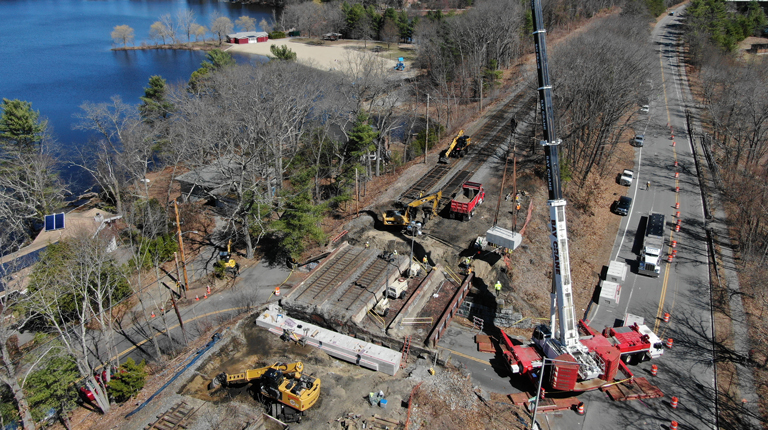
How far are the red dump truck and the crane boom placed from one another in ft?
53.4

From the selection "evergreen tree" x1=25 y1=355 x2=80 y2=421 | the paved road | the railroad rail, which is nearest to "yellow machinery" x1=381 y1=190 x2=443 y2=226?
the paved road

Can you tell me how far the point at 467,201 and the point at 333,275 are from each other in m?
14.4

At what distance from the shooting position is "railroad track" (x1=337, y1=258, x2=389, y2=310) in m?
32.9

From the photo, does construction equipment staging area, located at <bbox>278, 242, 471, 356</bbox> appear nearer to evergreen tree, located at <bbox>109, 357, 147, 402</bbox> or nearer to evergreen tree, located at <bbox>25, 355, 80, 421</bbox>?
evergreen tree, located at <bbox>109, 357, 147, 402</bbox>

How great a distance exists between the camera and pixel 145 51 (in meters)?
137

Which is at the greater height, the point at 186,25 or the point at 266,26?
the point at 186,25

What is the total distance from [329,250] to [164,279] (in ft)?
49.2

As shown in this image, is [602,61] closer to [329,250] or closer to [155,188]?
[329,250]

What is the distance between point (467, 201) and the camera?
139ft

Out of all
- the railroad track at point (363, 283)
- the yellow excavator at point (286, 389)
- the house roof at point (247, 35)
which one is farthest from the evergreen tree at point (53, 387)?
the house roof at point (247, 35)

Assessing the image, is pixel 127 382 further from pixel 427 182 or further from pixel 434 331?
pixel 427 182

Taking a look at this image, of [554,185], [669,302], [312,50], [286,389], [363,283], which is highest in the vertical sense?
[312,50]

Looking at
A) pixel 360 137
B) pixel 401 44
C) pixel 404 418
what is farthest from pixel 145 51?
pixel 404 418

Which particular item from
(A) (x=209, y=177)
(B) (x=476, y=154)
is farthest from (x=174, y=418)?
(B) (x=476, y=154)
